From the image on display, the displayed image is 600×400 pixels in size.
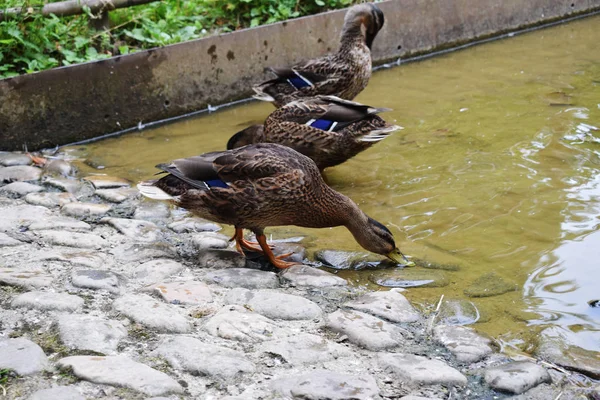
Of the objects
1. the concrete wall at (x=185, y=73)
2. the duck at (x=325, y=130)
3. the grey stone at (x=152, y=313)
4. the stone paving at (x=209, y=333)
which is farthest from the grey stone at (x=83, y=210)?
the concrete wall at (x=185, y=73)

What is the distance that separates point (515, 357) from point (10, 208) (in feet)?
10.7

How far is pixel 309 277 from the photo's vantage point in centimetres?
419

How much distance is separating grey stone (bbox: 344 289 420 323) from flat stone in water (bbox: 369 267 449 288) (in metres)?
0.29

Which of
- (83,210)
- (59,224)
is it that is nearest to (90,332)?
(59,224)

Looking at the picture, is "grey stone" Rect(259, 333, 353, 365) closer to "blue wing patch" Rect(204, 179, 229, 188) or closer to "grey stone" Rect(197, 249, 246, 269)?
"grey stone" Rect(197, 249, 246, 269)

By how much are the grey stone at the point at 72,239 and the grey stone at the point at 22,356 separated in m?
1.41

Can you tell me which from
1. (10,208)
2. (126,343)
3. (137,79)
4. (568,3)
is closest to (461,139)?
(137,79)

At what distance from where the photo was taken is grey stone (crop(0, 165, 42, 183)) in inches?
226

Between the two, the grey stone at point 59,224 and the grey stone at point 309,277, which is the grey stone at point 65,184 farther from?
the grey stone at point 309,277

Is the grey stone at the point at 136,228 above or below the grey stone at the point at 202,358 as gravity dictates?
below

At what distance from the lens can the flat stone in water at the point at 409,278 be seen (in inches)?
166

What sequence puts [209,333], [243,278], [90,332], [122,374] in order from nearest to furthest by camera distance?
[122,374], [90,332], [209,333], [243,278]

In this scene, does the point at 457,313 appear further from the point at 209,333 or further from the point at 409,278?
the point at 209,333

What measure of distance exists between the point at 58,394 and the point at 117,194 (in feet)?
9.58
